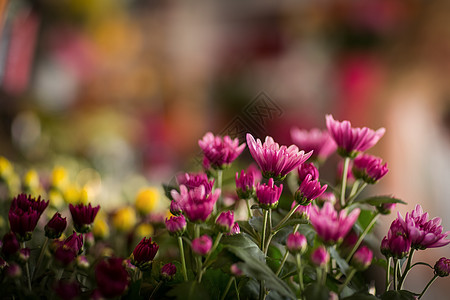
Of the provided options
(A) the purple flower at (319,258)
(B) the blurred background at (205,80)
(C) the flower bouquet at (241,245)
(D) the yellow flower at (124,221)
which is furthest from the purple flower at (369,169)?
(B) the blurred background at (205,80)

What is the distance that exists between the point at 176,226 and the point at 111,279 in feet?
0.17

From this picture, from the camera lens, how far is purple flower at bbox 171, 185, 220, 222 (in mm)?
242

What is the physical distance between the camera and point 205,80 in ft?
8.54

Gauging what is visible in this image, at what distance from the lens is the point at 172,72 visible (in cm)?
254

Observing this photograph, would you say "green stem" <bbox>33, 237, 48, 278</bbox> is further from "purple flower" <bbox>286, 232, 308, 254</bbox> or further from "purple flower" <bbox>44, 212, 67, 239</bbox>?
"purple flower" <bbox>286, 232, 308, 254</bbox>

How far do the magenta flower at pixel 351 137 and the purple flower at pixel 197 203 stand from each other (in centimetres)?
11

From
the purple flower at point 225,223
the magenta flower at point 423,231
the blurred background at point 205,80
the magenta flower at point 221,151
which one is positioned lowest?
the blurred background at point 205,80

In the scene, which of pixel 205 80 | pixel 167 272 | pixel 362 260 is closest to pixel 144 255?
pixel 167 272

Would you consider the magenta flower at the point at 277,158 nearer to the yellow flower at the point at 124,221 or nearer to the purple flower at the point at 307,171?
the purple flower at the point at 307,171

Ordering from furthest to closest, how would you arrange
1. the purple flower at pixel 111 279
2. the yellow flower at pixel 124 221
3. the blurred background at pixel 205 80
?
the blurred background at pixel 205 80 < the yellow flower at pixel 124 221 < the purple flower at pixel 111 279

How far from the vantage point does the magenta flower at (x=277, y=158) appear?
278mm

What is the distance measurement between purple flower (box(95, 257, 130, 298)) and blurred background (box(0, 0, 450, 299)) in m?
0.48

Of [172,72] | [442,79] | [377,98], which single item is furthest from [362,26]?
[172,72]

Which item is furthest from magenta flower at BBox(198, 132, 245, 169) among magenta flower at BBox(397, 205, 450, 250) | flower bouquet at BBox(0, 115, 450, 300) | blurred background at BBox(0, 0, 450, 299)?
blurred background at BBox(0, 0, 450, 299)
